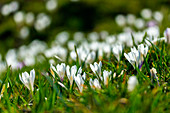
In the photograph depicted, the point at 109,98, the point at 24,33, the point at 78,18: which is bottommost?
the point at 109,98

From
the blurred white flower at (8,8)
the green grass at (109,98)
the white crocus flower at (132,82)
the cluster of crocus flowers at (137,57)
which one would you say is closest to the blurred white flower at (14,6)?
the blurred white flower at (8,8)

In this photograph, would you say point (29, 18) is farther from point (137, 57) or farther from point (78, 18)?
point (137, 57)

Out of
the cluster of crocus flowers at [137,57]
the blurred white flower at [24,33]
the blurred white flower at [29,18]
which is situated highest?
the blurred white flower at [29,18]

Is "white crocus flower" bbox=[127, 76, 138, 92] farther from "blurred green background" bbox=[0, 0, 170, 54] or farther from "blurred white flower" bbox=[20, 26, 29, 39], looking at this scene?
"blurred white flower" bbox=[20, 26, 29, 39]

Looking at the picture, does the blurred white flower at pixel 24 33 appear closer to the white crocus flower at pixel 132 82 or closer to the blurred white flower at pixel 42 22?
the blurred white flower at pixel 42 22

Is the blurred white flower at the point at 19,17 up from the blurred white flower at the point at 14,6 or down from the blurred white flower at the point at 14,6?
down

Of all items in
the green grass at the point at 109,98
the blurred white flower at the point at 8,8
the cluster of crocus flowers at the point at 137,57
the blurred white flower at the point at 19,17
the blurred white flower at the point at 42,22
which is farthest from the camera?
the blurred white flower at the point at 8,8

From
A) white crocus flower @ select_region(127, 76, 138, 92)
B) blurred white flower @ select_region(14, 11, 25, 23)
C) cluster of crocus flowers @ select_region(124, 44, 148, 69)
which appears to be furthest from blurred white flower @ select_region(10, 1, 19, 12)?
white crocus flower @ select_region(127, 76, 138, 92)

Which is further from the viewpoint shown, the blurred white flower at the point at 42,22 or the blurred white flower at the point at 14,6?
the blurred white flower at the point at 14,6

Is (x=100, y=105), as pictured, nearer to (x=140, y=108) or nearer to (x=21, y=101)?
(x=140, y=108)

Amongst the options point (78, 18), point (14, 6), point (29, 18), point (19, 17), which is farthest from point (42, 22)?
point (14, 6)

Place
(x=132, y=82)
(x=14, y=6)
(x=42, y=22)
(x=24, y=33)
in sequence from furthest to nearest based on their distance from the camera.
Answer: (x=14, y=6)
(x=24, y=33)
(x=42, y=22)
(x=132, y=82)
